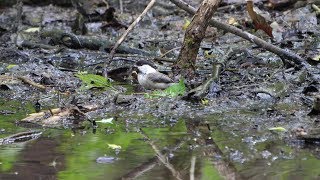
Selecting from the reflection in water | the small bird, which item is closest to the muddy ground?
the small bird

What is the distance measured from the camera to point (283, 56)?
7008 mm

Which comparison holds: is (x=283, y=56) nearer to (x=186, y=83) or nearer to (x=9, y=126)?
(x=186, y=83)

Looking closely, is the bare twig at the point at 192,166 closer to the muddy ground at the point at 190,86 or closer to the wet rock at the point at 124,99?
the muddy ground at the point at 190,86

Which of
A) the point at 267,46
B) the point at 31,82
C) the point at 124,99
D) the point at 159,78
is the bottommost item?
the point at 31,82

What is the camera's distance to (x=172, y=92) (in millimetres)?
6094

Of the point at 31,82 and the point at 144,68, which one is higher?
the point at 144,68

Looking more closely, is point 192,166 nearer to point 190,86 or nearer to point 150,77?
point 190,86

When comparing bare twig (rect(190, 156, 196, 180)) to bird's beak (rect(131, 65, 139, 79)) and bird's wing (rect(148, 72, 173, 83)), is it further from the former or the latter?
bird's beak (rect(131, 65, 139, 79))

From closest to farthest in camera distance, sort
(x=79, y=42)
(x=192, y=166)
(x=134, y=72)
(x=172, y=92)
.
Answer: (x=192, y=166) → (x=172, y=92) → (x=134, y=72) → (x=79, y=42)

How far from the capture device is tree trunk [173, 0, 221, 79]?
257 inches

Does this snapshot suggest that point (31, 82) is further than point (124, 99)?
Yes

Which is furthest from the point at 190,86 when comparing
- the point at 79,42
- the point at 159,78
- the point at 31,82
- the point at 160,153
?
the point at 79,42

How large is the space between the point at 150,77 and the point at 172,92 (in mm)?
608

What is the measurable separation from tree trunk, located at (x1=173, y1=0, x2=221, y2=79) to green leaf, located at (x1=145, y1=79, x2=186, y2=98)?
598 mm
